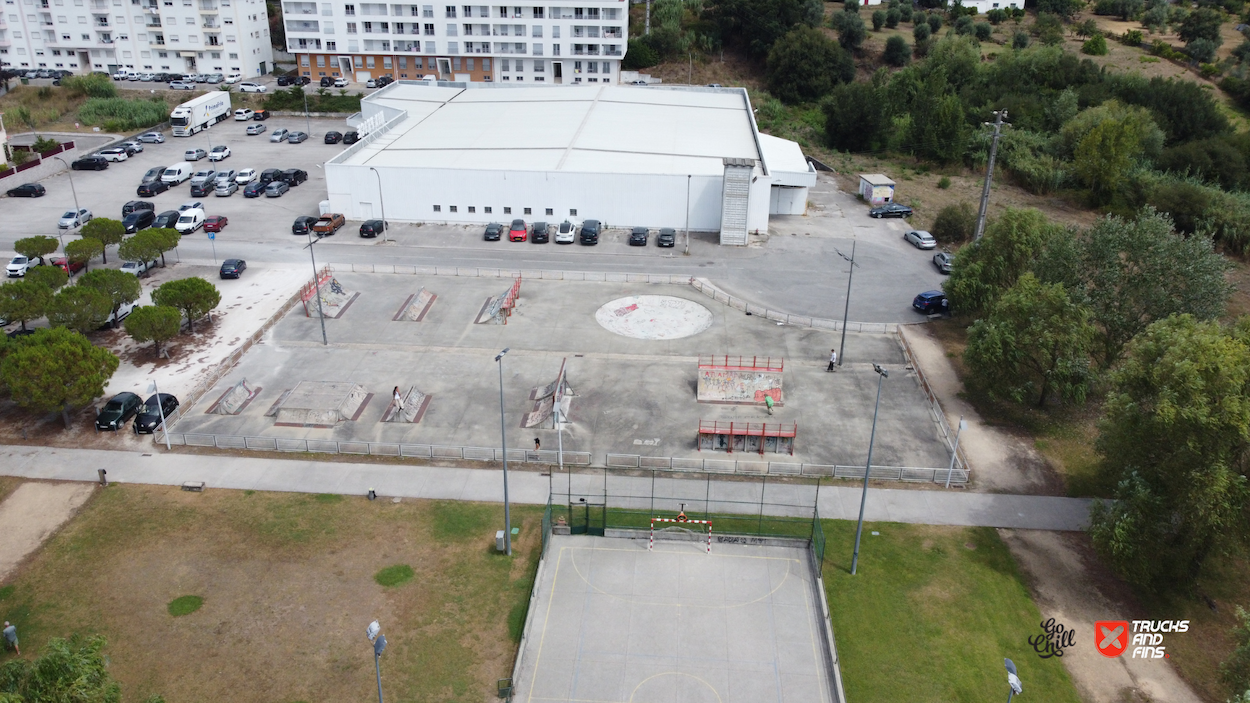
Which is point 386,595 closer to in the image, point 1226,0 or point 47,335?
point 47,335

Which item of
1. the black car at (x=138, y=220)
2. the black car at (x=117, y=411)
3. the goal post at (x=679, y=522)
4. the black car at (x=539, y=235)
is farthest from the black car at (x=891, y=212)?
the black car at (x=138, y=220)

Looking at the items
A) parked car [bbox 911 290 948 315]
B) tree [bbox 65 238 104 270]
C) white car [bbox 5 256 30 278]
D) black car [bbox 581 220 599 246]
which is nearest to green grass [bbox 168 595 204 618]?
tree [bbox 65 238 104 270]

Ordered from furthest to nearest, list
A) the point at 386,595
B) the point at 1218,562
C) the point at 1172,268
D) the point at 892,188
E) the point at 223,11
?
the point at 223,11 → the point at 892,188 → the point at 1172,268 → the point at 1218,562 → the point at 386,595

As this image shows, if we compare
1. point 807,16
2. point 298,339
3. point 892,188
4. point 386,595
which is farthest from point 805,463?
point 807,16

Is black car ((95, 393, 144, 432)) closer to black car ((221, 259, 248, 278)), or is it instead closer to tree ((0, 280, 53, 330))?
tree ((0, 280, 53, 330))

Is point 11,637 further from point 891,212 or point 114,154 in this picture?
point 114,154

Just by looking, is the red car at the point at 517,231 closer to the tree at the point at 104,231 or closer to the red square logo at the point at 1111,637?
the tree at the point at 104,231
